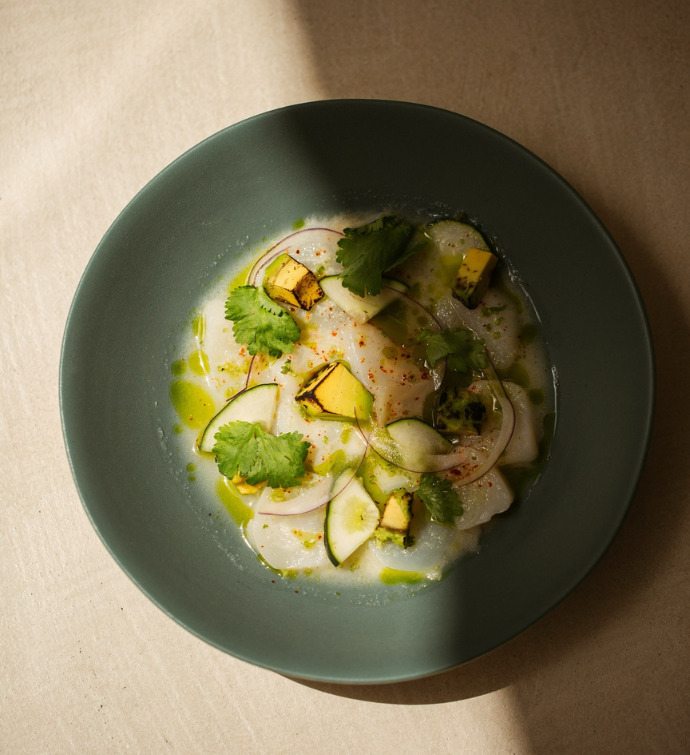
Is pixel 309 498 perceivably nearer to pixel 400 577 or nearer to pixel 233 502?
pixel 233 502

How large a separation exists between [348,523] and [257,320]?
661mm

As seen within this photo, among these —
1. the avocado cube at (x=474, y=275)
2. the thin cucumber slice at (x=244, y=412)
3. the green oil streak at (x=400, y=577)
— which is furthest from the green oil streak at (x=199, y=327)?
the green oil streak at (x=400, y=577)

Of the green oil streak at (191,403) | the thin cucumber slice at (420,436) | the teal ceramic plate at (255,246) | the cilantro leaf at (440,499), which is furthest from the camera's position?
the green oil streak at (191,403)

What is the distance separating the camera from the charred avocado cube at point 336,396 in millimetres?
1907

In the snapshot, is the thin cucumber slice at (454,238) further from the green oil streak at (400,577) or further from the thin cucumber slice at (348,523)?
the green oil streak at (400,577)

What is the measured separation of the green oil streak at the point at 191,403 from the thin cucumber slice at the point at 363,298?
519 mm

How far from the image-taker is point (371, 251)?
1915mm

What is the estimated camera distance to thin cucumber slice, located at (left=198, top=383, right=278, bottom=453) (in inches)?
77.4

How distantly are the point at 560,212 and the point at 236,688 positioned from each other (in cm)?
162

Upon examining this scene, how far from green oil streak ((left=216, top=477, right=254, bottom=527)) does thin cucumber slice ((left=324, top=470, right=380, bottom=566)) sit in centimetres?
26

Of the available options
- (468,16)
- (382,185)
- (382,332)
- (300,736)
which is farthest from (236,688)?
(468,16)

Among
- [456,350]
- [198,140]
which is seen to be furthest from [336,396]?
[198,140]

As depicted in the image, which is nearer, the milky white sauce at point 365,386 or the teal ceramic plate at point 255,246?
the teal ceramic plate at point 255,246

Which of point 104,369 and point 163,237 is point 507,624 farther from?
point 163,237
